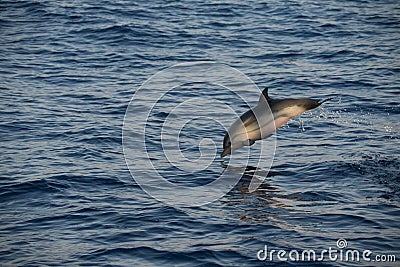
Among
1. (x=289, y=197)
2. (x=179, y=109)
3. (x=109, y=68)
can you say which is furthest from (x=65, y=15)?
(x=289, y=197)

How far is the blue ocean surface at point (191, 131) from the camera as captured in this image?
11289 mm

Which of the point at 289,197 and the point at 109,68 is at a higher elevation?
the point at 109,68

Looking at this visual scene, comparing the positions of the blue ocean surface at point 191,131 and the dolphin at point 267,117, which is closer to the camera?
the blue ocean surface at point 191,131

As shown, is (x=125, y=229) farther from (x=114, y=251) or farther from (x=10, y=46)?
(x=10, y=46)

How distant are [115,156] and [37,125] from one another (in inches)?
116

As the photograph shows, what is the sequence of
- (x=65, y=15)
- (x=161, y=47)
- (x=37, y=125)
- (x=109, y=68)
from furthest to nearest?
(x=65, y=15), (x=161, y=47), (x=109, y=68), (x=37, y=125)

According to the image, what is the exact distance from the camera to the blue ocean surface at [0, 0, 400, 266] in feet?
37.0

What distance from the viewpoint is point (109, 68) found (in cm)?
2239

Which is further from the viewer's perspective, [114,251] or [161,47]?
[161,47]

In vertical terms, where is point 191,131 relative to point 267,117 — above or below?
below

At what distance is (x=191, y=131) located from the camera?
17.1m

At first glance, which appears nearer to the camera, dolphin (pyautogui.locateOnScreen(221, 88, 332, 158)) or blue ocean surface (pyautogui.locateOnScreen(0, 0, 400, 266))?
blue ocean surface (pyautogui.locateOnScreen(0, 0, 400, 266))

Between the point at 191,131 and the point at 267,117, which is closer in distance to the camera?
the point at 267,117

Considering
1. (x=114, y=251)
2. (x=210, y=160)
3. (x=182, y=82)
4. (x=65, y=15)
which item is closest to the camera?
(x=114, y=251)
